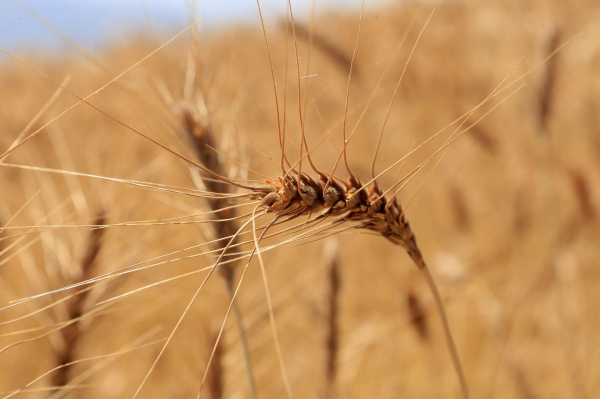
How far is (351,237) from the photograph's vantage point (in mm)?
1844

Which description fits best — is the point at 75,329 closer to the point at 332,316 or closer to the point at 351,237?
the point at 332,316

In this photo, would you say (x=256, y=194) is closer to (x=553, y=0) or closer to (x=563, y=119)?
(x=553, y=0)

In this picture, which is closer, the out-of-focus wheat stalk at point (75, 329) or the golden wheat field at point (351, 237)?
the golden wheat field at point (351, 237)

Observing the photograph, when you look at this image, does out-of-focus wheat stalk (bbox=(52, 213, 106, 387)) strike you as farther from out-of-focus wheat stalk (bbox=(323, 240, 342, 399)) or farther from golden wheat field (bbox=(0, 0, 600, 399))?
out-of-focus wheat stalk (bbox=(323, 240, 342, 399))

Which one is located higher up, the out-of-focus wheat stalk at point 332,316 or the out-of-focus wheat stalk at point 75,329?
the out-of-focus wheat stalk at point 75,329

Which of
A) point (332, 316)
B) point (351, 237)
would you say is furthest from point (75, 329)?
point (351, 237)

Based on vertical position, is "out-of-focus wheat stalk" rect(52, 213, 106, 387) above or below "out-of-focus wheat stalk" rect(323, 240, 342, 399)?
above

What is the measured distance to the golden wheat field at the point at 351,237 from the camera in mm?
791

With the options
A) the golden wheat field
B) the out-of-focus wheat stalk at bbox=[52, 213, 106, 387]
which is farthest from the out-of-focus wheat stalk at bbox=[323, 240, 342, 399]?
the out-of-focus wheat stalk at bbox=[52, 213, 106, 387]

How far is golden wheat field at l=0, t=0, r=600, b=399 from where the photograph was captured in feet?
2.60

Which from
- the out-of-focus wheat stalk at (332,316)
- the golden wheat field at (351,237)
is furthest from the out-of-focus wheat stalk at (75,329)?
the out-of-focus wheat stalk at (332,316)

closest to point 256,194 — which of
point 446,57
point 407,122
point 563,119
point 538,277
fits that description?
point 538,277

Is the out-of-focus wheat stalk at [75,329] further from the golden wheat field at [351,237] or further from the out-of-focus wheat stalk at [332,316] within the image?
the out-of-focus wheat stalk at [332,316]

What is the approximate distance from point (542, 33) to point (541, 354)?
3.38ft
